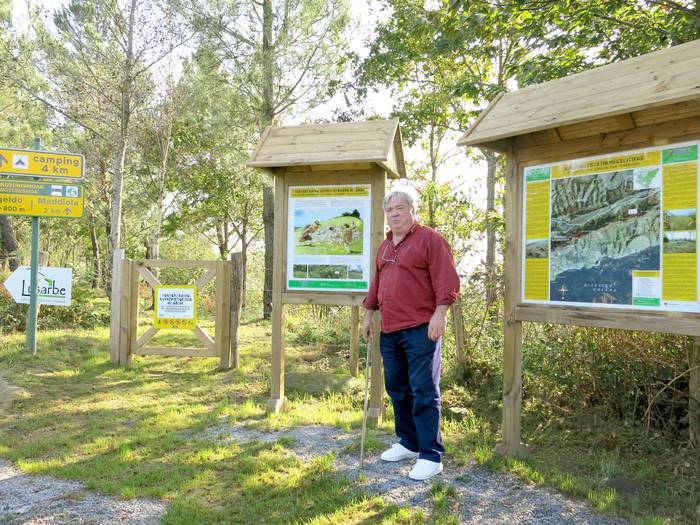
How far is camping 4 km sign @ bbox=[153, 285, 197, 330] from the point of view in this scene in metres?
7.18

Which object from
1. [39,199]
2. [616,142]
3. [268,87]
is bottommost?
[616,142]

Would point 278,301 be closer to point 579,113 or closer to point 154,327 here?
point 154,327

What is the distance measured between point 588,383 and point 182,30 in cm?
1157

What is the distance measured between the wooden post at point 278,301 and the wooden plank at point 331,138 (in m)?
0.35

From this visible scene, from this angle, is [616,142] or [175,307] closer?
[616,142]

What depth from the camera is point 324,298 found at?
16.7 ft

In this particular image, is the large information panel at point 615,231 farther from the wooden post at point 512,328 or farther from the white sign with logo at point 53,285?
the white sign with logo at point 53,285

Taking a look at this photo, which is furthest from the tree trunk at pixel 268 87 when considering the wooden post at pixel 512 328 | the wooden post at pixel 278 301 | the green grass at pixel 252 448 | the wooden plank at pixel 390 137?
the wooden post at pixel 512 328

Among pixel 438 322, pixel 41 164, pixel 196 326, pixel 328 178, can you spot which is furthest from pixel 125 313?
pixel 438 322

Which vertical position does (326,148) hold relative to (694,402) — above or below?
above

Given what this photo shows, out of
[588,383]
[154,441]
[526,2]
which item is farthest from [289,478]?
[526,2]

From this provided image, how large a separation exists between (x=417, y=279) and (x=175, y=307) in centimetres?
466

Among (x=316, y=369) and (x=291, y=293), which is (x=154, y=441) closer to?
(x=291, y=293)

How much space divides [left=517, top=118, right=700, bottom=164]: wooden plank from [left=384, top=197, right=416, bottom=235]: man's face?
1.10 meters
